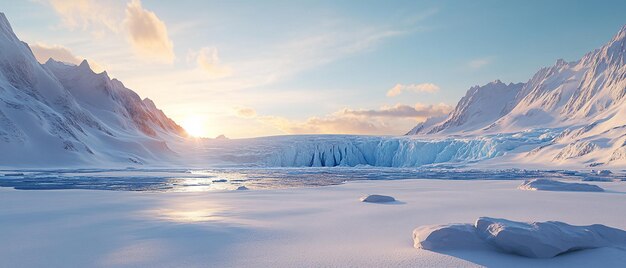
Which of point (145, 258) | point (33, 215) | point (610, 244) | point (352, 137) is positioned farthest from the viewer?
point (352, 137)

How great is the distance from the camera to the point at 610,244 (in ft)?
19.3

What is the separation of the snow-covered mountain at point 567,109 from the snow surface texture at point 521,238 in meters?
42.0

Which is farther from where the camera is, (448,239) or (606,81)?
(606,81)

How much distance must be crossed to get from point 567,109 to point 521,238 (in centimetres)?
10024

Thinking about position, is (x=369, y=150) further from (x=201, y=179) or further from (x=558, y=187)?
(x=558, y=187)

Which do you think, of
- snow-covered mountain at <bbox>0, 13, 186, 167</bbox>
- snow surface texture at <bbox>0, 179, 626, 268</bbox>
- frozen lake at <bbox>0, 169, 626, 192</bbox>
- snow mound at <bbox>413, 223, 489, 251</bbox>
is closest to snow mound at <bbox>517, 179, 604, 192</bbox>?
snow surface texture at <bbox>0, 179, 626, 268</bbox>

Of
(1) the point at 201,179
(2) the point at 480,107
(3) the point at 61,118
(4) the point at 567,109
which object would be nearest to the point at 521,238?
(1) the point at 201,179

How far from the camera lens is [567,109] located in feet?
302

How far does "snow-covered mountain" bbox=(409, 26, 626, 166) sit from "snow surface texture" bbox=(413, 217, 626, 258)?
42.0m

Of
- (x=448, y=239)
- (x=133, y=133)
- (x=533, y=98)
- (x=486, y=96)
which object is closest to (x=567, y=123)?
(x=533, y=98)

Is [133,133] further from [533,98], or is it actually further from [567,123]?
[533,98]

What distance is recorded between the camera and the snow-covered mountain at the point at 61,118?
52344 mm

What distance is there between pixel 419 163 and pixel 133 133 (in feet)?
191

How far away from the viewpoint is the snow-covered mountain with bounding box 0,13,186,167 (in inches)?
2061
